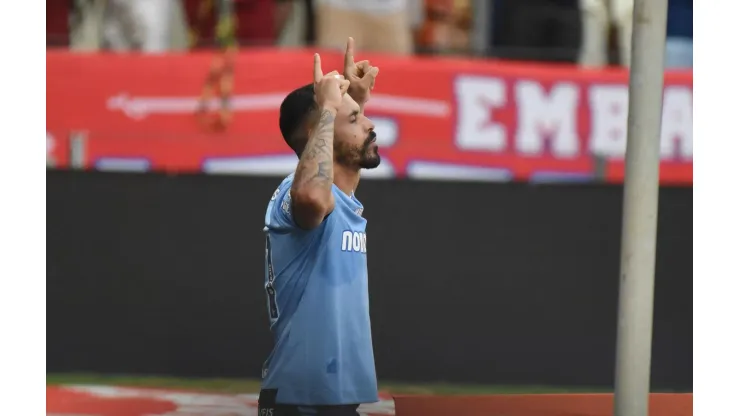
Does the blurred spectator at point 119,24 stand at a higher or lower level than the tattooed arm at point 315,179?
higher

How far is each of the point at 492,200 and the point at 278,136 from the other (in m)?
1.75

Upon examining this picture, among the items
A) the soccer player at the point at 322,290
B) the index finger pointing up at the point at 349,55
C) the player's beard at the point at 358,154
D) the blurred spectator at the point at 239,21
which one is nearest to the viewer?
the soccer player at the point at 322,290

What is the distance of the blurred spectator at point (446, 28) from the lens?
33.0 feet

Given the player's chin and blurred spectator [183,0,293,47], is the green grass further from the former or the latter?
the player's chin

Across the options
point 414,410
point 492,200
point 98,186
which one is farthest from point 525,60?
point 414,410

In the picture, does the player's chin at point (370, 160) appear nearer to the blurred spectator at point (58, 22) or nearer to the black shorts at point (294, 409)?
the black shorts at point (294, 409)

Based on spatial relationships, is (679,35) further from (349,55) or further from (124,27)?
(349,55)

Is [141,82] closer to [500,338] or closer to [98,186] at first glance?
[98,186]

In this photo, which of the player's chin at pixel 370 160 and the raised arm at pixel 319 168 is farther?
the player's chin at pixel 370 160

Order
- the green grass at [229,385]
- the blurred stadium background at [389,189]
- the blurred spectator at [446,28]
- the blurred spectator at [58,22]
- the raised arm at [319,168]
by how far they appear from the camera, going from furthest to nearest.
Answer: the blurred spectator at [446,28], the blurred spectator at [58,22], the blurred stadium background at [389,189], the green grass at [229,385], the raised arm at [319,168]

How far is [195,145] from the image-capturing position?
9555mm

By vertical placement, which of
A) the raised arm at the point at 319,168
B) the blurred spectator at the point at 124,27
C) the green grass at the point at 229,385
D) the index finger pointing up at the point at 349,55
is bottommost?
the green grass at the point at 229,385

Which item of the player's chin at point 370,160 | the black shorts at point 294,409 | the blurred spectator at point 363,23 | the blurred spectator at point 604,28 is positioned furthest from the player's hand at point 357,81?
the blurred spectator at point 604,28

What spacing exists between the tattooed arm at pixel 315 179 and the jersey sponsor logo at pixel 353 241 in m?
0.14
